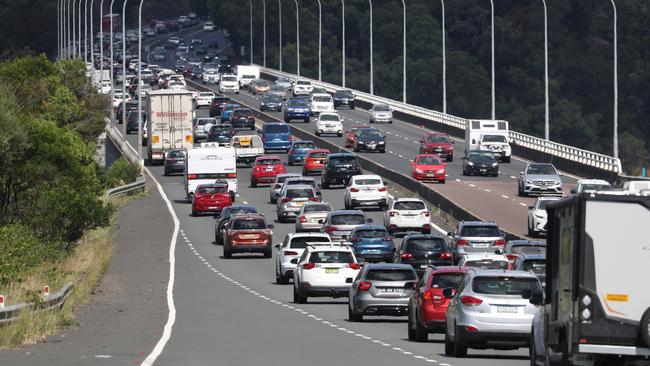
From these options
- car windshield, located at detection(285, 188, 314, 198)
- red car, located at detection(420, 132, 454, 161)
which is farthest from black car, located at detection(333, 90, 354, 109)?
car windshield, located at detection(285, 188, 314, 198)

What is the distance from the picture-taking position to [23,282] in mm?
38406

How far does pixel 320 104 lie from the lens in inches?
4729

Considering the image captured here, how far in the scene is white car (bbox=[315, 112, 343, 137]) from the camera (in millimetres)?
101938

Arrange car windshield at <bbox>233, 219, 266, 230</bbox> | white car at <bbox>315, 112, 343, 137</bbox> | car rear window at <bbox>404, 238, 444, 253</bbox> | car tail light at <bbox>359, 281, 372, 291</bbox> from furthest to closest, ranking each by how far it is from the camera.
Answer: white car at <bbox>315, 112, 343, 137</bbox> < car windshield at <bbox>233, 219, 266, 230</bbox> < car rear window at <bbox>404, 238, 444, 253</bbox> < car tail light at <bbox>359, 281, 372, 291</bbox>

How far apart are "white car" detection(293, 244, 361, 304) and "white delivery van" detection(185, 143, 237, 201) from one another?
112 ft

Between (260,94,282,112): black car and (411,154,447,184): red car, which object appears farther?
(260,94,282,112): black car

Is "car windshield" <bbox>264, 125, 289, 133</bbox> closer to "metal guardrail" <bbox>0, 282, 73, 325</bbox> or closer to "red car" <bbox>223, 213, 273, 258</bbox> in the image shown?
"red car" <bbox>223, 213, 273, 258</bbox>

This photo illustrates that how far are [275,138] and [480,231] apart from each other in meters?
46.0

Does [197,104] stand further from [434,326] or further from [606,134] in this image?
[434,326]

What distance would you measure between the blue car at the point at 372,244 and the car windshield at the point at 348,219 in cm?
516

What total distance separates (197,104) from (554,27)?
7012cm

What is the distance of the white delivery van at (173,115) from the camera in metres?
87.2

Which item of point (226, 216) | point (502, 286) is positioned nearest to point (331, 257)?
point (502, 286)

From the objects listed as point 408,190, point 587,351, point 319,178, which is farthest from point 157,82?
point 587,351
